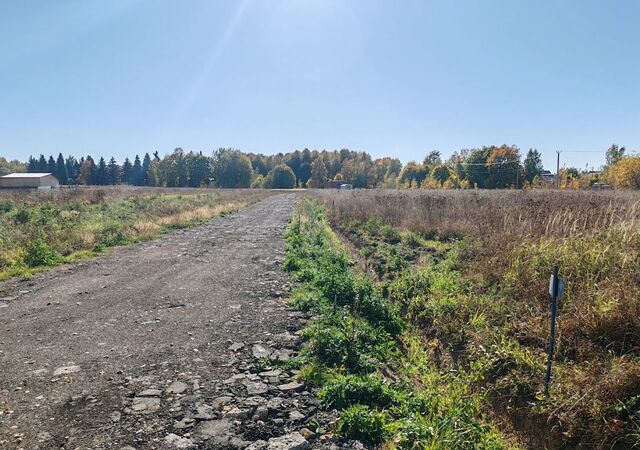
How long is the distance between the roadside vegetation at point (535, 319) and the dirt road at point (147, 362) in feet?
7.79

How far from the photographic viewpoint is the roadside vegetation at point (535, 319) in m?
4.05

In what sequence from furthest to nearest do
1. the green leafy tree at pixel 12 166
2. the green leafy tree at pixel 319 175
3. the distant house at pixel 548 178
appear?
the green leafy tree at pixel 12 166
the green leafy tree at pixel 319 175
the distant house at pixel 548 178

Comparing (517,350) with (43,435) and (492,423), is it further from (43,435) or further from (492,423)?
(43,435)

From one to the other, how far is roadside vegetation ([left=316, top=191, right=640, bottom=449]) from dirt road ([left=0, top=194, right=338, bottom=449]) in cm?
237

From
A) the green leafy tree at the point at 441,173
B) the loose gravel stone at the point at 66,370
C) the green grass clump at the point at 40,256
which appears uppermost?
the green leafy tree at the point at 441,173

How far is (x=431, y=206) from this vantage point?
1745 centimetres

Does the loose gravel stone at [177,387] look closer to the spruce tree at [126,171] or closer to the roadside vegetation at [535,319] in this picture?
the roadside vegetation at [535,319]

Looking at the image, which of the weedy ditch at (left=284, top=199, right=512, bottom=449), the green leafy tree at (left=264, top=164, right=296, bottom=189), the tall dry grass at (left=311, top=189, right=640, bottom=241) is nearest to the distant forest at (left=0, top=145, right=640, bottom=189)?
the green leafy tree at (left=264, top=164, right=296, bottom=189)

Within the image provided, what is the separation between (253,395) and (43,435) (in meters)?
1.84

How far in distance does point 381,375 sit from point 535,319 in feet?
8.75

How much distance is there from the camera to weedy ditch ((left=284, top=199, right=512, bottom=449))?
3504mm

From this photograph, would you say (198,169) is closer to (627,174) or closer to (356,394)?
(627,174)

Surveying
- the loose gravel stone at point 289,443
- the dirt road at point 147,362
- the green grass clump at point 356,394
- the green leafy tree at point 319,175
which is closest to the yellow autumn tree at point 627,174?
the dirt road at point 147,362

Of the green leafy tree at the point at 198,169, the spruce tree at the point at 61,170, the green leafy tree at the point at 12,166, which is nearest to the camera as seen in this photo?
the green leafy tree at the point at 198,169
